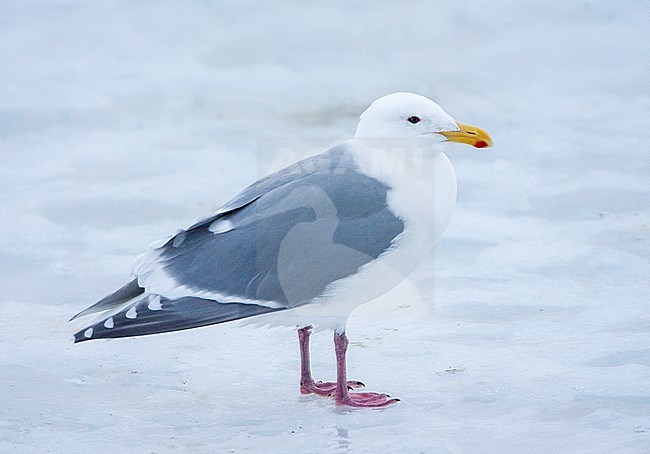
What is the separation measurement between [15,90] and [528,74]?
3.35 metres

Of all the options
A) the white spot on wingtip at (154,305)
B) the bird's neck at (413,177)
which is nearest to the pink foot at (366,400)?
the bird's neck at (413,177)

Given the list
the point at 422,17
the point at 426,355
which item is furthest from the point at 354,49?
the point at 426,355

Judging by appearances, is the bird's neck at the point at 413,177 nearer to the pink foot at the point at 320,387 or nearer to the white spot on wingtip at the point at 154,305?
the pink foot at the point at 320,387

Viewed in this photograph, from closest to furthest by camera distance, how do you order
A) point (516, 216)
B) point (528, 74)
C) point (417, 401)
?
point (417, 401), point (516, 216), point (528, 74)

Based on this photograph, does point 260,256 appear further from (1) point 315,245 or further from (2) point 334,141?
(2) point 334,141

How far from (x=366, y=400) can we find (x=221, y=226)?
0.68m

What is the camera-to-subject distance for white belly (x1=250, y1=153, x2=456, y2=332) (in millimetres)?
3135

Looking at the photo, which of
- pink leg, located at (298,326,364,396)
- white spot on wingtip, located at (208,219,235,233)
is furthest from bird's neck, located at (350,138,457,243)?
pink leg, located at (298,326,364,396)

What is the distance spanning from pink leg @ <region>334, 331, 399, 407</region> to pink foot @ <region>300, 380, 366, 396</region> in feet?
0.22

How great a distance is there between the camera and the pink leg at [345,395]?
3255 mm

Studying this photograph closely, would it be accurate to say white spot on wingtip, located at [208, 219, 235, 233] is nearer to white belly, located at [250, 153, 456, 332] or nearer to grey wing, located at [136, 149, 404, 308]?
grey wing, located at [136, 149, 404, 308]

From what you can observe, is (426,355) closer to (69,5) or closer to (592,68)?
(592,68)

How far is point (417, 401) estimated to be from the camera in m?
3.29

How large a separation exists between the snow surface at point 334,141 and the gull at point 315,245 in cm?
31
